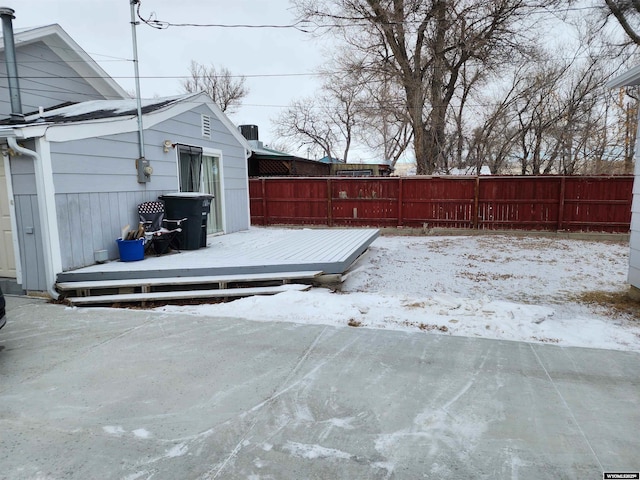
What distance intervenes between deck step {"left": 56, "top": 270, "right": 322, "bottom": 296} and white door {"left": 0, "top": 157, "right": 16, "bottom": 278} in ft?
3.07

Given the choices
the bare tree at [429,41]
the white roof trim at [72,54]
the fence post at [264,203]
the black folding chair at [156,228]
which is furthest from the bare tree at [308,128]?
the black folding chair at [156,228]

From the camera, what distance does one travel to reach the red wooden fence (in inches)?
435

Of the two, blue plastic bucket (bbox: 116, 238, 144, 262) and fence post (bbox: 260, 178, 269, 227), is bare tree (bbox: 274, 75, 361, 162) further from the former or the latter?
blue plastic bucket (bbox: 116, 238, 144, 262)

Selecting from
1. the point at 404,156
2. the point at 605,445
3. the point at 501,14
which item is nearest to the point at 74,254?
the point at 605,445

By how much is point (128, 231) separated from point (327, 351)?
3.91 metres

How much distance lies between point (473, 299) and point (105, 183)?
5.17m

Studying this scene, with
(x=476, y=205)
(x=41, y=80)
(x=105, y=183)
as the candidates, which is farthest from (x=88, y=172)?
(x=476, y=205)

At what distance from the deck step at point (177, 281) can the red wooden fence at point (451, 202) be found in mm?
7635

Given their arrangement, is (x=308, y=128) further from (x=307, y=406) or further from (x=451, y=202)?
(x=307, y=406)

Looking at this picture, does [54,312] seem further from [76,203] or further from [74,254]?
[76,203]

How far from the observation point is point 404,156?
26656 millimetres

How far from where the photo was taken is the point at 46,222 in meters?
4.98

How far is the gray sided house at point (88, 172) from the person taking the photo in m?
4.97

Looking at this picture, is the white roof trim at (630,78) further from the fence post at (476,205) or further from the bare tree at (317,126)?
the bare tree at (317,126)
